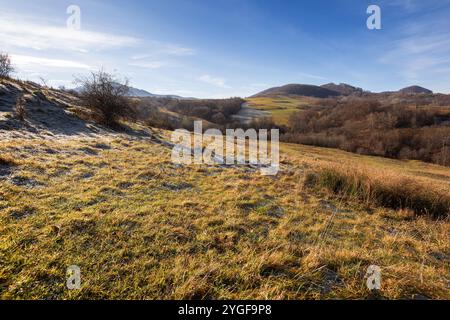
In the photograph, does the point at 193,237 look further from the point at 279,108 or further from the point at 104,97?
the point at 279,108

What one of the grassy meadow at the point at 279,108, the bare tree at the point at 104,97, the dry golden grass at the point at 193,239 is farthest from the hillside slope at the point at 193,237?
the grassy meadow at the point at 279,108

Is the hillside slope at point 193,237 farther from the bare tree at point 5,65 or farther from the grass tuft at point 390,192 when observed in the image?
the bare tree at point 5,65

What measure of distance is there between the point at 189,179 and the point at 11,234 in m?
4.61

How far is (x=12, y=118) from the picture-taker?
11406 millimetres

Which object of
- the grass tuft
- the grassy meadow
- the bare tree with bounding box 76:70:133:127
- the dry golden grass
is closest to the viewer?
the dry golden grass

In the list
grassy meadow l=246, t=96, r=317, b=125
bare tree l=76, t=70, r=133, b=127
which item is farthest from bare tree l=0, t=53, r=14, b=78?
grassy meadow l=246, t=96, r=317, b=125

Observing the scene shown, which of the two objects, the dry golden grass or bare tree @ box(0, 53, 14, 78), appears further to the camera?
bare tree @ box(0, 53, 14, 78)

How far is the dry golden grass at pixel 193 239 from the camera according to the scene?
2.99 m

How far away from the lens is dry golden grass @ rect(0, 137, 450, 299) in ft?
9.80

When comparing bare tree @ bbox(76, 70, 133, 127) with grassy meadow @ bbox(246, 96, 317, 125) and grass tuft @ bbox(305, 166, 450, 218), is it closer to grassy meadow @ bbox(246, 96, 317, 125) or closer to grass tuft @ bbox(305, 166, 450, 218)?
grass tuft @ bbox(305, 166, 450, 218)

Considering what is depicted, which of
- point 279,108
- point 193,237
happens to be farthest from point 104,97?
point 279,108

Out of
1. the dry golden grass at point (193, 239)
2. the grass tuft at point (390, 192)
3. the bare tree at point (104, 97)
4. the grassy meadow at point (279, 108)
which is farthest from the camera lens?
the grassy meadow at point (279, 108)
